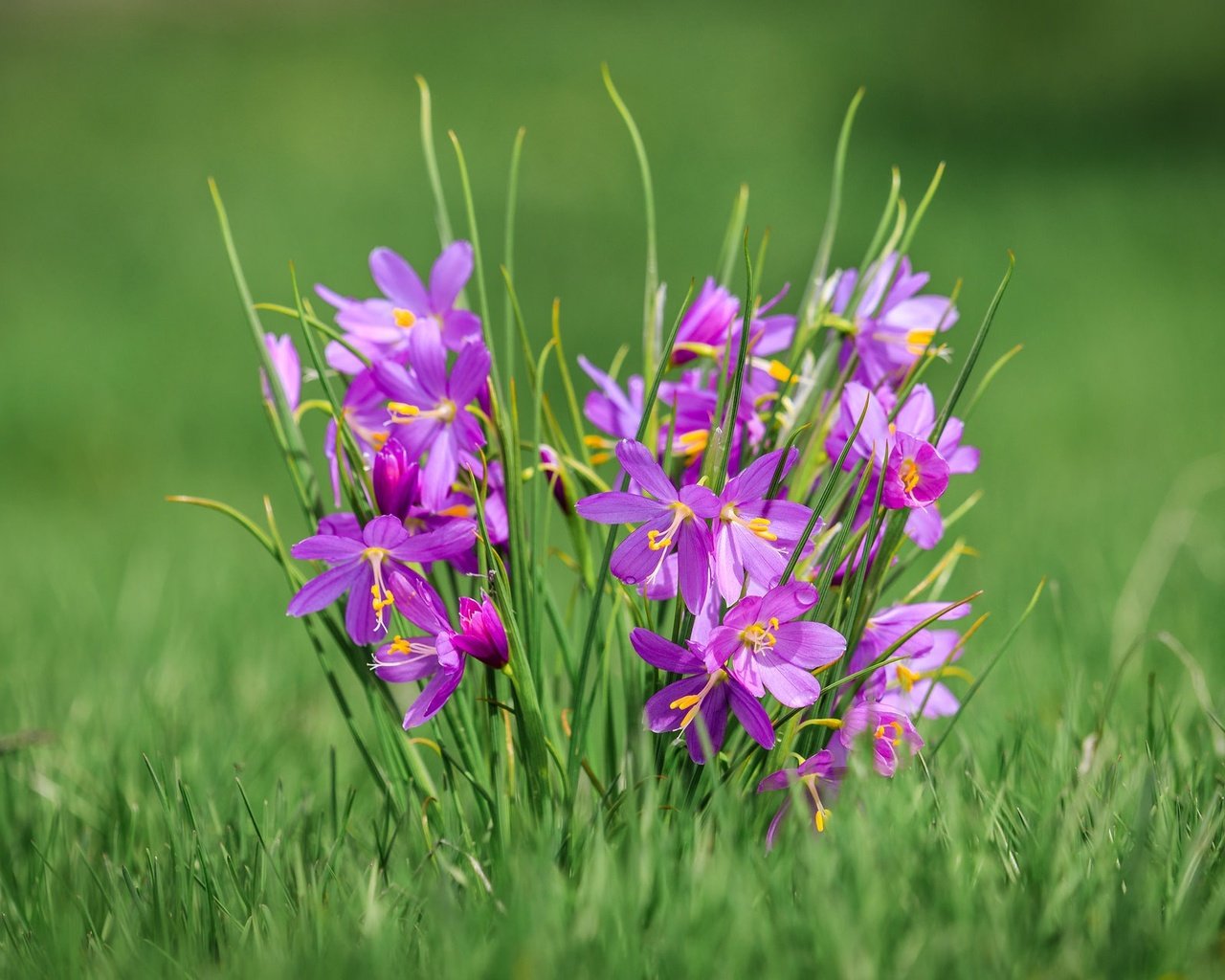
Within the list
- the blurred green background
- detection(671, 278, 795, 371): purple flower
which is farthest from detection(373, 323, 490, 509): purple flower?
the blurred green background

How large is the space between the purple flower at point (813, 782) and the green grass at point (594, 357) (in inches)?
1.4

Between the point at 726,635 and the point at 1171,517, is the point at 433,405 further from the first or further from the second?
the point at 1171,517

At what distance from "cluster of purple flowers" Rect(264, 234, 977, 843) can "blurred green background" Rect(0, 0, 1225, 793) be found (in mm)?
591

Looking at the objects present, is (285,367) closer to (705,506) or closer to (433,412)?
(433,412)

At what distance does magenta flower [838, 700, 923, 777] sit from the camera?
1031mm

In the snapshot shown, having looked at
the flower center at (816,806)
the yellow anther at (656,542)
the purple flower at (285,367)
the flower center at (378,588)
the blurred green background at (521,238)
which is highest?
the yellow anther at (656,542)

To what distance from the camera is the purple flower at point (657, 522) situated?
0.91m

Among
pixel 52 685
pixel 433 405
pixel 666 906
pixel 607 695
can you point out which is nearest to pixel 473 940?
pixel 666 906

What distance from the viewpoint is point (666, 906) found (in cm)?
87

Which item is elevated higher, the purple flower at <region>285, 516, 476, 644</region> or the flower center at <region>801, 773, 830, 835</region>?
the purple flower at <region>285, 516, 476, 644</region>

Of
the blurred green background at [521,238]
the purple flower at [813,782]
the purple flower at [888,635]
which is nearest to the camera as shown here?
the purple flower at [813,782]

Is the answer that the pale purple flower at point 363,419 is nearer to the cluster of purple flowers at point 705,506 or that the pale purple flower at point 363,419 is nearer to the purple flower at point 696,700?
the cluster of purple flowers at point 705,506

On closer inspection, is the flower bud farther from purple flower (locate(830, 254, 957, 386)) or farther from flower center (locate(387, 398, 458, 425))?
purple flower (locate(830, 254, 957, 386))

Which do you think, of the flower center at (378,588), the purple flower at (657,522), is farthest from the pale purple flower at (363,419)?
the purple flower at (657,522)
